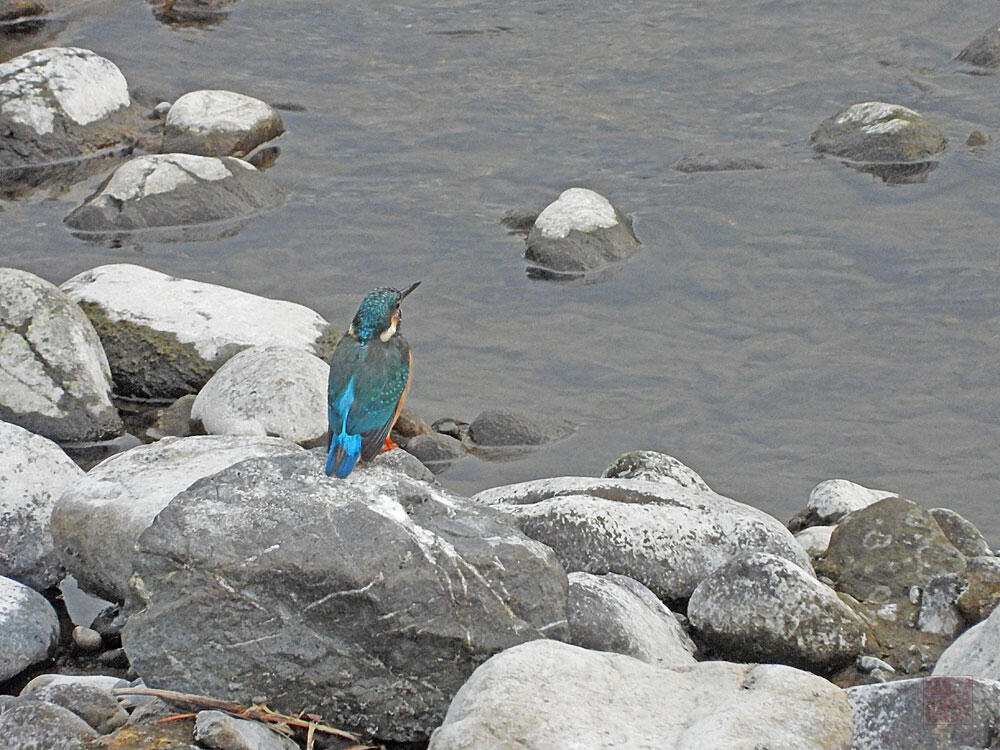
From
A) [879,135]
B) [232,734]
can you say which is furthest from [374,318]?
[879,135]

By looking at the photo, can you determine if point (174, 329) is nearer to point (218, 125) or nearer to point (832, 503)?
point (832, 503)

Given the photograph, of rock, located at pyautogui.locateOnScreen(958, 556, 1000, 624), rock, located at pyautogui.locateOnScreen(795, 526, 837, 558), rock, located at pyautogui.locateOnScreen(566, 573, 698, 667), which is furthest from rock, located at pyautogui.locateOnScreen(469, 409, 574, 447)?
rock, located at pyautogui.locateOnScreen(958, 556, 1000, 624)

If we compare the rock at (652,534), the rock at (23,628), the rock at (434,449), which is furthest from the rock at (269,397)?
the rock at (23,628)

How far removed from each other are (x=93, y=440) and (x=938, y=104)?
8380mm

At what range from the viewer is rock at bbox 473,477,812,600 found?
18.3 ft

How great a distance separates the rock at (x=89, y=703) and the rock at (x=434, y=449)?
141 inches

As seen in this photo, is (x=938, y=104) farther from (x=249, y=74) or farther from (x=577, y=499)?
(x=577, y=499)

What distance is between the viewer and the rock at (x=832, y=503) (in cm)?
687

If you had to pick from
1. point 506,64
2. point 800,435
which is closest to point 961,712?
point 800,435

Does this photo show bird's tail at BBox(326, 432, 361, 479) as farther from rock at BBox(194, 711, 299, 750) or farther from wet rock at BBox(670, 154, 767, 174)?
wet rock at BBox(670, 154, 767, 174)

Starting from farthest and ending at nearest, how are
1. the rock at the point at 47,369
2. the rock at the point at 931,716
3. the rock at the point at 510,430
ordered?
the rock at the point at 510,430 → the rock at the point at 47,369 → the rock at the point at 931,716

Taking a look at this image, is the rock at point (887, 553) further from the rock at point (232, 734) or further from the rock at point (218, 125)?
the rock at point (218, 125)

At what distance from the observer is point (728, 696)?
3.86m

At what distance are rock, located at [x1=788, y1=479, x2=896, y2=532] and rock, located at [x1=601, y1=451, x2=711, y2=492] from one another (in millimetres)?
595
